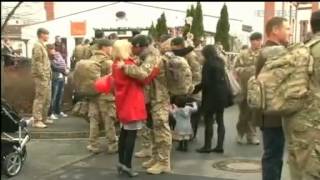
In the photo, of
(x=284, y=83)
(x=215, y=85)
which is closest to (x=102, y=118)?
(x=215, y=85)

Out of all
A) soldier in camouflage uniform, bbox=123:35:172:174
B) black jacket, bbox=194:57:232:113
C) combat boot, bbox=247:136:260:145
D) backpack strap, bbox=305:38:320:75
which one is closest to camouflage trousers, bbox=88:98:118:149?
soldier in camouflage uniform, bbox=123:35:172:174

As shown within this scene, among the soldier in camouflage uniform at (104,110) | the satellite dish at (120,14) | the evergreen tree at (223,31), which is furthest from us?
the satellite dish at (120,14)

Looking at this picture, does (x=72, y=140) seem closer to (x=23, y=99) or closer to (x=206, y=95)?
(x=206, y=95)

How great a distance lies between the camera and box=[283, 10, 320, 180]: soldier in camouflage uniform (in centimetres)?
423

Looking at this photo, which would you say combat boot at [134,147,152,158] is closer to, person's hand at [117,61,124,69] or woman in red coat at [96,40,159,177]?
woman in red coat at [96,40,159,177]

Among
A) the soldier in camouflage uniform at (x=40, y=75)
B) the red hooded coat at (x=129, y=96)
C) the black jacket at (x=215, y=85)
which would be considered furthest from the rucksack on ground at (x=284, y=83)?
the soldier in camouflage uniform at (x=40, y=75)

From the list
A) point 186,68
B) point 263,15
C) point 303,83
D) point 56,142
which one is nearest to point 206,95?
point 186,68

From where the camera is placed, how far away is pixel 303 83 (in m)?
4.23

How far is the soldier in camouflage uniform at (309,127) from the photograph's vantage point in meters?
4.23

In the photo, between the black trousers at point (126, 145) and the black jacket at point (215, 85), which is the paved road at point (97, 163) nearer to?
the black trousers at point (126, 145)

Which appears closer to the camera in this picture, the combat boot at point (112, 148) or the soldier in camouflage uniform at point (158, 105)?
the soldier in camouflage uniform at point (158, 105)

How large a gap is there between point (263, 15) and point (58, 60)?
29.4m

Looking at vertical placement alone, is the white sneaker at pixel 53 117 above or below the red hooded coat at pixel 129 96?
below

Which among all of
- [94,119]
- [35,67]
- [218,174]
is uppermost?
[35,67]
